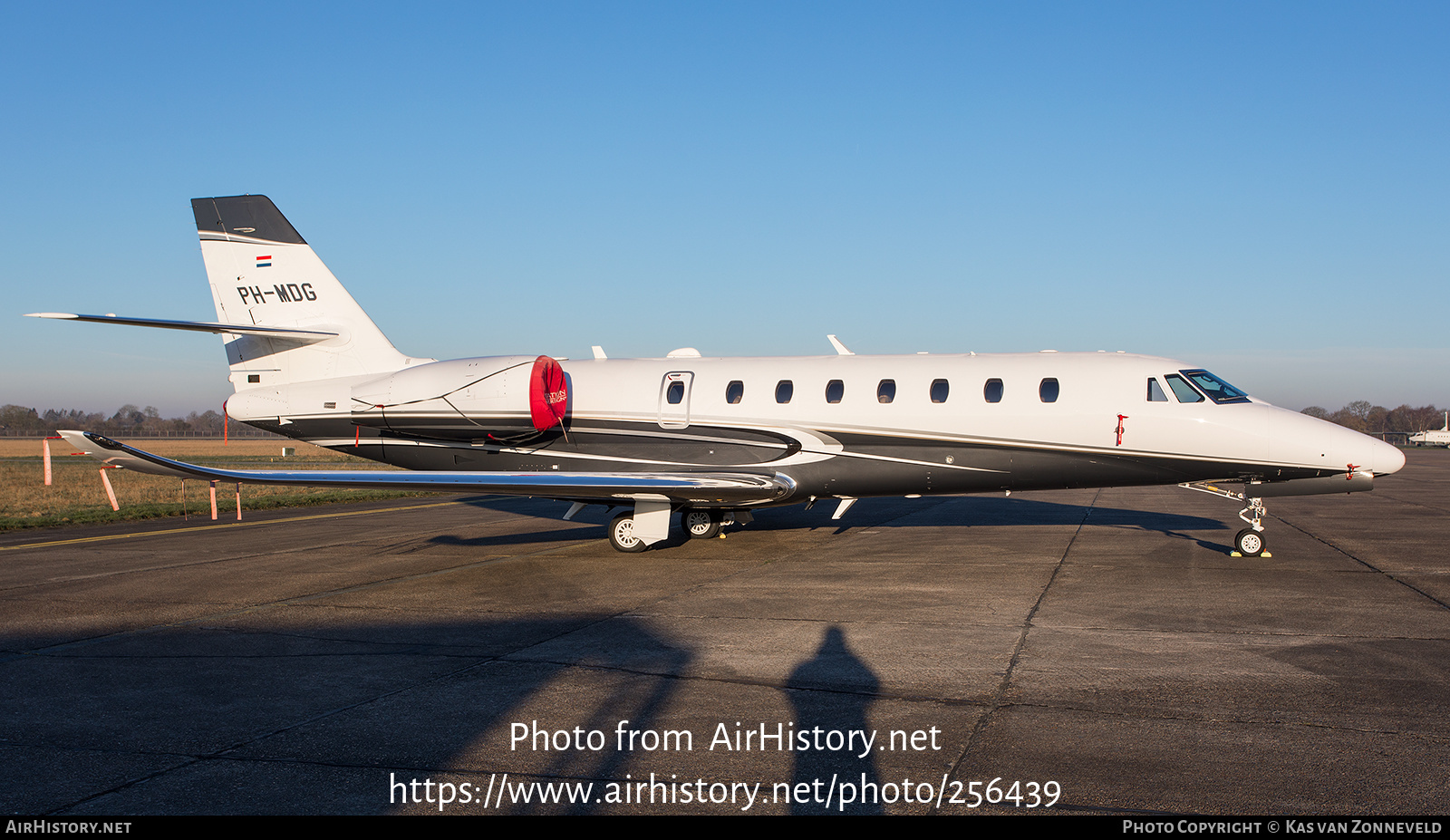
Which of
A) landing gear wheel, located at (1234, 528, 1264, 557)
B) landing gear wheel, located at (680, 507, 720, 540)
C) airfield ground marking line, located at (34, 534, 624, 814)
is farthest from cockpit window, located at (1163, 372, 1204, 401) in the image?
airfield ground marking line, located at (34, 534, 624, 814)

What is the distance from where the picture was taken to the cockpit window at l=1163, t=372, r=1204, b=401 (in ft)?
42.7

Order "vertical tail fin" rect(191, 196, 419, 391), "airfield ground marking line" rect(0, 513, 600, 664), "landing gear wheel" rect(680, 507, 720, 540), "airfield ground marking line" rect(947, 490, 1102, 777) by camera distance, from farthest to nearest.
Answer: "landing gear wheel" rect(680, 507, 720, 540) → "vertical tail fin" rect(191, 196, 419, 391) → "airfield ground marking line" rect(0, 513, 600, 664) → "airfield ground marking line" rect(947, 490, 1102, 777)

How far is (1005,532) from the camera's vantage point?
17000 millimetres

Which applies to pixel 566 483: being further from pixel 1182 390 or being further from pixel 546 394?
pixel 1182 390

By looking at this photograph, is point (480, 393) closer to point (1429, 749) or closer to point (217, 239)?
point (217, 239)

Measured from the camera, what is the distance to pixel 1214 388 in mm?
13117

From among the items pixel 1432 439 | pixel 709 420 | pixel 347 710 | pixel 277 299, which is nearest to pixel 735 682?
pixel 347 710

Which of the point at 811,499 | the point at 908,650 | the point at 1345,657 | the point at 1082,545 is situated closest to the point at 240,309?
the point at 811,499

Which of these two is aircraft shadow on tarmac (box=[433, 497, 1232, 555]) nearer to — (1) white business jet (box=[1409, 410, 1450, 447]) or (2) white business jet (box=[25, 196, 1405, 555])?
(2) white business jet (box=[25, 196, 1405, 555])

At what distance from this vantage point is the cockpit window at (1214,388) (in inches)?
512

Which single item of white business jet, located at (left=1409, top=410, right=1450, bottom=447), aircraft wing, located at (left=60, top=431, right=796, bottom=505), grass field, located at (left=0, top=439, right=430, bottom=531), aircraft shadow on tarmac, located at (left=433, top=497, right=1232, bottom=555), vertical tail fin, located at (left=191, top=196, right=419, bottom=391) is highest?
vertical tail fin, located at (left=191, top=196, right=419, bottom=391)

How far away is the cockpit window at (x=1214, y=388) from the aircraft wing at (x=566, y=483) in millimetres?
5787

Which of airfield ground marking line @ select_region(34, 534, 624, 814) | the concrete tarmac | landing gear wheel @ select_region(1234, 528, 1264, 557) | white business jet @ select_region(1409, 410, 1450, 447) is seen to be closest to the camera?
the concrete tarmac

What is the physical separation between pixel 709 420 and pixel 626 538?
7.43ft
